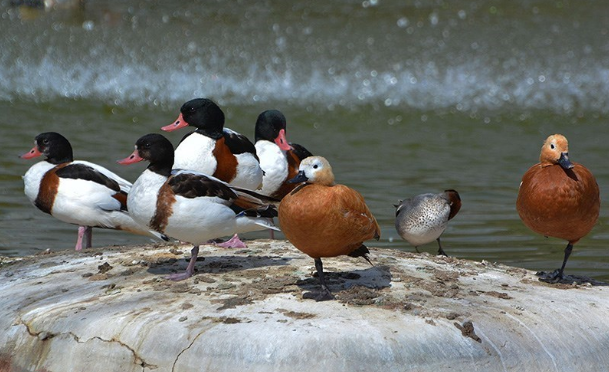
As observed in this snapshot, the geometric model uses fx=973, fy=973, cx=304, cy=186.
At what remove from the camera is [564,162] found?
18.5 feet

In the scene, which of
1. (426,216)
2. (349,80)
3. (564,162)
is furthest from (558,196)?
(349,80)

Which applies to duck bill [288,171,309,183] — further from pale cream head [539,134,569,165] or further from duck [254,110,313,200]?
duck [254,110,313,200]

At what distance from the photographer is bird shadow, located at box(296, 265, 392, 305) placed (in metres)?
5.04

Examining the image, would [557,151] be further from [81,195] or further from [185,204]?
[81,195]


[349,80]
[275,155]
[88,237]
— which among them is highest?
[349,80]

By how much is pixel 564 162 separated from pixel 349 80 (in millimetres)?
11506

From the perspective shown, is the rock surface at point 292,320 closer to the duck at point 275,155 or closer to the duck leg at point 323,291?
the duck leg at point 323,291

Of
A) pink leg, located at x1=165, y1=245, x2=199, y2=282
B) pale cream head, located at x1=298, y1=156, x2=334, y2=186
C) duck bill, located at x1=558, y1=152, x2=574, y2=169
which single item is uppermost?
duck bill, located at x1=558, y1=152, x2=574, y2=169

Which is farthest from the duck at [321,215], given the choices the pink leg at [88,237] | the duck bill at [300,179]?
the pink leg at [88,237]

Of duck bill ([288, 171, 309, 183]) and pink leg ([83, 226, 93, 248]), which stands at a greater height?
duck bill ([288, 171, 309, 183])

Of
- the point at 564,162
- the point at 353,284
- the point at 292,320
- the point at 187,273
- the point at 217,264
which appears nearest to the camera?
the point at 292,320

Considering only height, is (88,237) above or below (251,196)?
below

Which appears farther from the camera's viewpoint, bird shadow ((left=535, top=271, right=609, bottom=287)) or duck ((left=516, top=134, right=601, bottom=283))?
bird shadow ((left=535, top=271, right=609, bottom=287))

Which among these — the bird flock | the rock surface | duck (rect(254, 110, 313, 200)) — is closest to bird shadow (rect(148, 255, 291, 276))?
the rock surface
